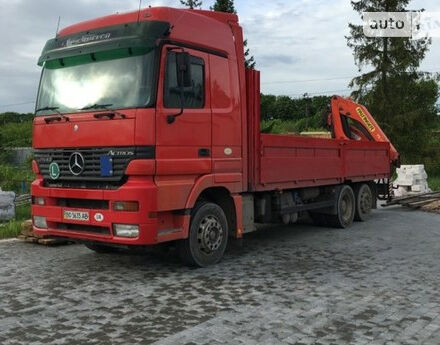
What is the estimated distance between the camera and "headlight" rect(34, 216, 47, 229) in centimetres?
703

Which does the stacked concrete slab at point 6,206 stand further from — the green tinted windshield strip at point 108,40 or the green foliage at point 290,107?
the green foliage at point 290,107

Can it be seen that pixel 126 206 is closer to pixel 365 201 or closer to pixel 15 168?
pixel 365 201

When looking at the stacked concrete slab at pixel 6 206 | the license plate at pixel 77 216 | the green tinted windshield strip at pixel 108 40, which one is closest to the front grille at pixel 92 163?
the license plate at pixel 77 216

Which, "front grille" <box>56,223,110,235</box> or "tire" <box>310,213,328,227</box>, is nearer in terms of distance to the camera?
"front grille" <box>56,223,110,235</box>

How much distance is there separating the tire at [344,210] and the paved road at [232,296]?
1821mm

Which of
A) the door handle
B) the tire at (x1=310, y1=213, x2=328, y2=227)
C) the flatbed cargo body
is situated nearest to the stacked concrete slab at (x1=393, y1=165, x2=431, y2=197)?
the flatbed cargo body

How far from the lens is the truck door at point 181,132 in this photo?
20.4ft

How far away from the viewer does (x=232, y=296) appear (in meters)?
5.67

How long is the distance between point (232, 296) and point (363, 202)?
22.8 feet

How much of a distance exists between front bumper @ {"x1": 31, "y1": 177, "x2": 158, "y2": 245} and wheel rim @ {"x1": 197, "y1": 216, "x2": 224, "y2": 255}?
910mm

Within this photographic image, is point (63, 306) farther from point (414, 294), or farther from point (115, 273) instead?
point (414, 294)

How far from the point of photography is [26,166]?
26422mm

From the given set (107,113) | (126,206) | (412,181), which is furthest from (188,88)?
(412,181)

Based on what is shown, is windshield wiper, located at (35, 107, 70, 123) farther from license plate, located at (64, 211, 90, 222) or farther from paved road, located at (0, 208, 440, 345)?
paved road, located at (0, 208, 440, 345)
